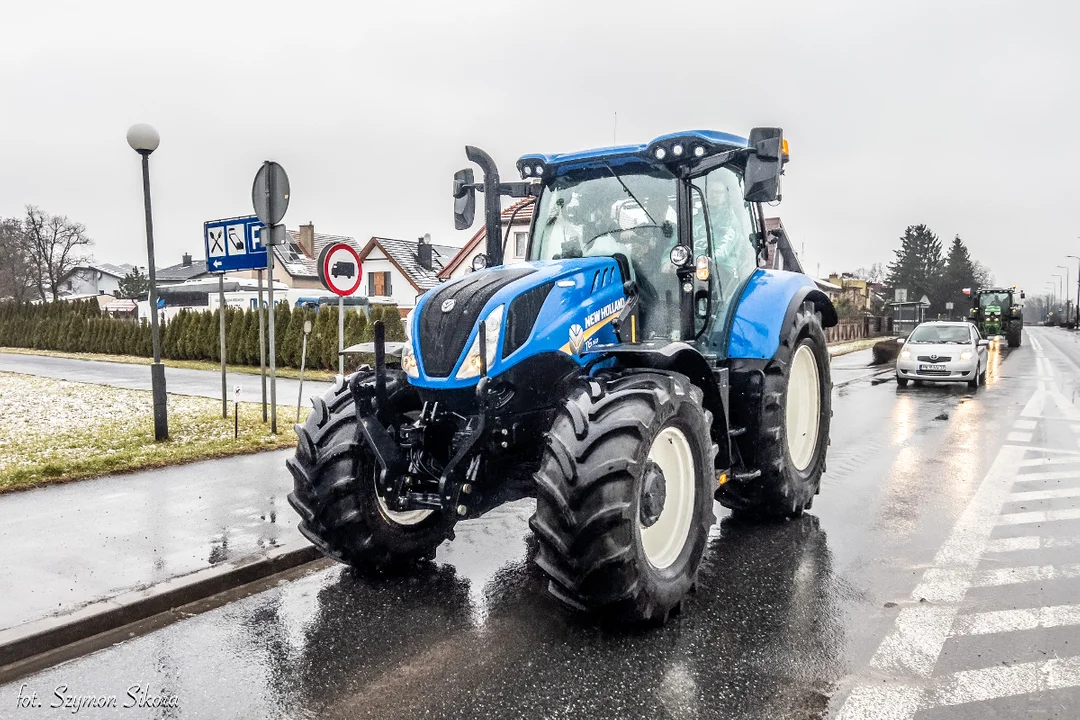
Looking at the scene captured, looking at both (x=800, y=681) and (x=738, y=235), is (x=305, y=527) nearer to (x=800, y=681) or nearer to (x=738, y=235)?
(x=800, y=681)

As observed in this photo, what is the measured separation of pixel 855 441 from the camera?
9938mm

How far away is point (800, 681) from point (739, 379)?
2.37 metres

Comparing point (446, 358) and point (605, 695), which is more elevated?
point (446, 358)

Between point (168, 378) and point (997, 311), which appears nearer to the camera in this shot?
point (168, 378)

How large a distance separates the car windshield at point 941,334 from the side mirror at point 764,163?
1540 cm

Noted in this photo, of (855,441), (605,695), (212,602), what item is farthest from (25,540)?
(855,441)

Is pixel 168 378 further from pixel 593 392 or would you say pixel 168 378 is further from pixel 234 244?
pixel 593 392

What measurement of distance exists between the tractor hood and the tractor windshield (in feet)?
2.11

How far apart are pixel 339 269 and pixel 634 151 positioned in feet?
15.1

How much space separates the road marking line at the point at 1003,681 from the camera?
339 centimetres

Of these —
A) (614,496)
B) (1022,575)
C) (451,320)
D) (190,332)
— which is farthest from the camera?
(190,332)

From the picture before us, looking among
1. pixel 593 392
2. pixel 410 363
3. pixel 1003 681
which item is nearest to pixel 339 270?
pixel 410 363

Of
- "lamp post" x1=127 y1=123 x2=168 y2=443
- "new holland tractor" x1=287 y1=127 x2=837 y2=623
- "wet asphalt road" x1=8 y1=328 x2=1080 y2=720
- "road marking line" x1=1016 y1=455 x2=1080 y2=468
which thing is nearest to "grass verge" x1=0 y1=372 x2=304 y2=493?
"lamp post" x1=127 y1=123 x2=168 y2=443

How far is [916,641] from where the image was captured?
3.94 meters
